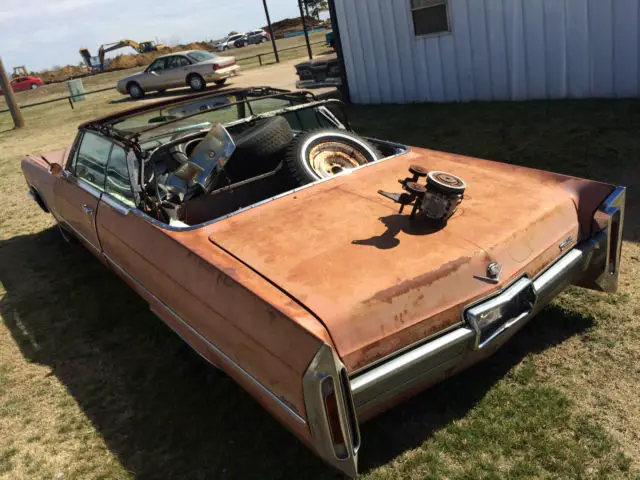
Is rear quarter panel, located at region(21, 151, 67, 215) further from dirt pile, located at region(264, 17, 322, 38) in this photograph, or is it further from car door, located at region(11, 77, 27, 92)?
dirt pile, located at region(264, 17, 322, 38)

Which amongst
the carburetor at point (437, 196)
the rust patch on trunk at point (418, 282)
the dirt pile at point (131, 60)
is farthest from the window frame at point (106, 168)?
the dirt pile at point (131, 60)

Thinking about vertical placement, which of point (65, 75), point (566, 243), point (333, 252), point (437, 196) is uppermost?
point (65, 75)

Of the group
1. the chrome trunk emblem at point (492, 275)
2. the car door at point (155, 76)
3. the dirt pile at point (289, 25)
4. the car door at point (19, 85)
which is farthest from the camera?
the dirt pile at point (289, 25)

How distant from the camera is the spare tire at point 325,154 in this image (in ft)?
11.4

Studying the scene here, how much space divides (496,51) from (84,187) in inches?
257

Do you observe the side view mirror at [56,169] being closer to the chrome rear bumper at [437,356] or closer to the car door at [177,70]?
the chrome rear bumper at [437,356]

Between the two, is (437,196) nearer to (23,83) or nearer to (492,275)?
(492,275)

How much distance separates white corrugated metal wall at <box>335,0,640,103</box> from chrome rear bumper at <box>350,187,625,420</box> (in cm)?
518

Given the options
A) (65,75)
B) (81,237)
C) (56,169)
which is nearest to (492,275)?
(81,237)

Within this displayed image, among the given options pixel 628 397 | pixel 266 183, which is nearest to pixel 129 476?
pixel 266 183

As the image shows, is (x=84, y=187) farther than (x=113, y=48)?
No

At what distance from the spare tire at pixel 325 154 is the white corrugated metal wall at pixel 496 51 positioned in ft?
16.8

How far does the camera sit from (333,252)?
2564 millimetres

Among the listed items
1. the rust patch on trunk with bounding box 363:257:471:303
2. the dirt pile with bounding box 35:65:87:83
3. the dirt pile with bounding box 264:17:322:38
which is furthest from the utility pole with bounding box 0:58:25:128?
the dirt pile with bounding box 264:17:322:38
